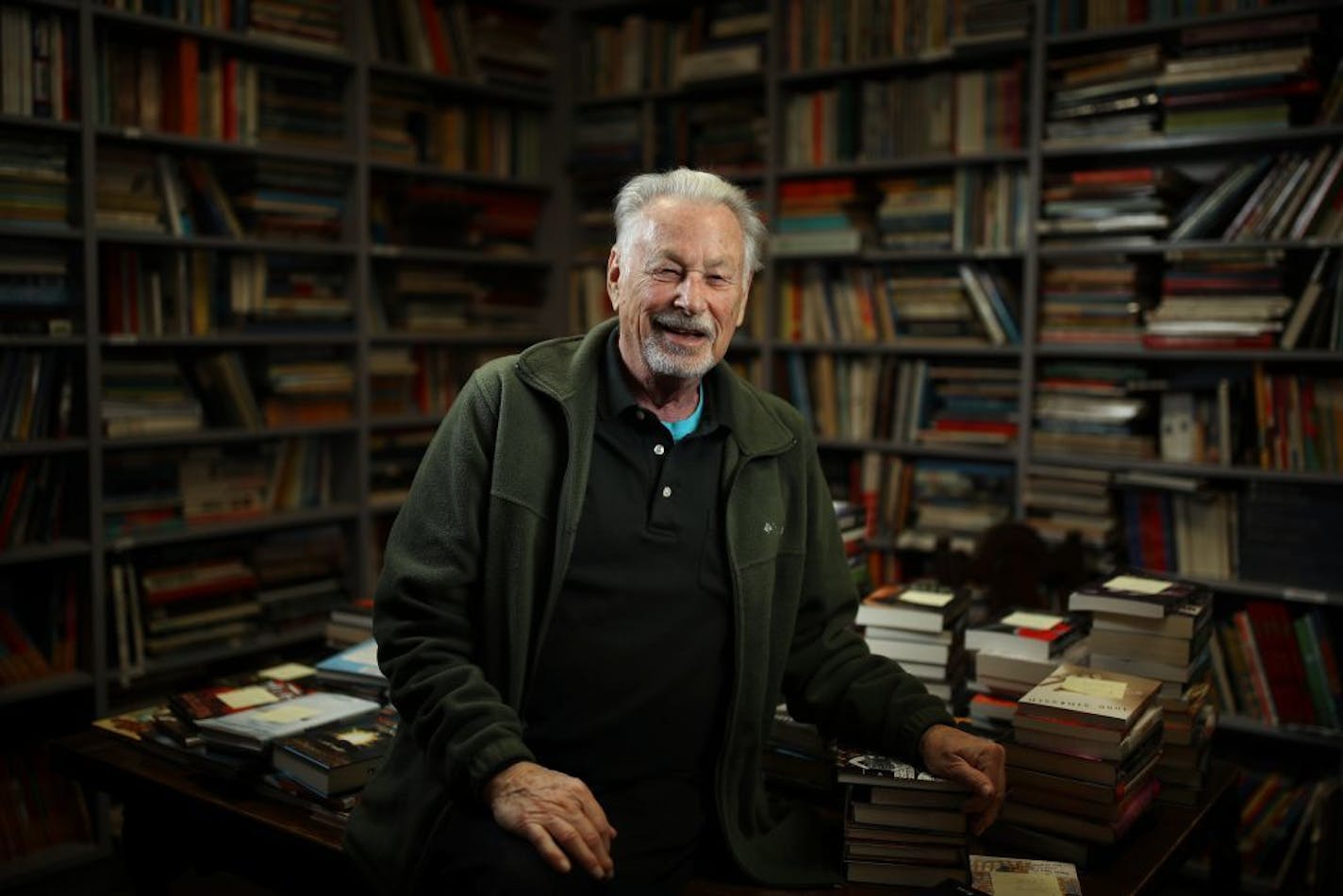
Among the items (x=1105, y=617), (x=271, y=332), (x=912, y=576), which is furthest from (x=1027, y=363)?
(x=271, y=332)

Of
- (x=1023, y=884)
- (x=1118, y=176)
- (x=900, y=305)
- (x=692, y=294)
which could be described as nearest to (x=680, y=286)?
(x=692, y=294)

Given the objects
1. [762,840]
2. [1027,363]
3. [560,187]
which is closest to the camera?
[762,840]

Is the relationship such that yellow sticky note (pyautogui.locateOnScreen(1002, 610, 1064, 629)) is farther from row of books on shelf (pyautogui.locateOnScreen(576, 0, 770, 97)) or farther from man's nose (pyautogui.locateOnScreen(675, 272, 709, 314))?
row of books on shelf (pyautogui.locateOnScreen(576, 0, 770, 97))

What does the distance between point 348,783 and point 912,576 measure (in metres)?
2.46

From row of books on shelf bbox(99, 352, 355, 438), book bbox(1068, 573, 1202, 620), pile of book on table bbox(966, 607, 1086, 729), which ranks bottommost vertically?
pile of book on table bbox(966, 607, 1086, 729)

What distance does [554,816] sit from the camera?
1.36 meters

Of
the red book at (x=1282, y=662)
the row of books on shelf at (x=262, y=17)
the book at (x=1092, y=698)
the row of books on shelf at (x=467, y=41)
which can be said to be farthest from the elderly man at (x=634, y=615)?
the row of books on shelf at (x=467, y=41)

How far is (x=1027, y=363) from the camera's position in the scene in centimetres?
346

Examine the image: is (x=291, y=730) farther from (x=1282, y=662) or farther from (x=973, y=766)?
(x=1282, y=662)

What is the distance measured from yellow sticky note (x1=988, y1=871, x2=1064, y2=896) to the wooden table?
5 cm

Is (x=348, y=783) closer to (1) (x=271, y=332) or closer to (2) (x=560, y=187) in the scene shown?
(1) (x=271, y=332)

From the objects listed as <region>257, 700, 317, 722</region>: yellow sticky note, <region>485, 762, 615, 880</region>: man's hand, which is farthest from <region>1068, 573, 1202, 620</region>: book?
<region>257, 700, 317, 722</region>: yellow sticky note

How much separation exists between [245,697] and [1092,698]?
1.39 meters

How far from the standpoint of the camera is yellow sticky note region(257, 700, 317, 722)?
1927mm
